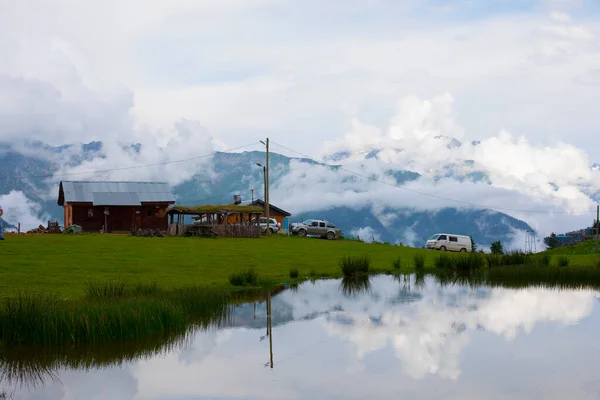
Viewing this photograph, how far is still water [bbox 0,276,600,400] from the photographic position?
15383 mm

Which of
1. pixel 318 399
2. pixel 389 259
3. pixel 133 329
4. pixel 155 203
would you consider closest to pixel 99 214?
pixel 155 203

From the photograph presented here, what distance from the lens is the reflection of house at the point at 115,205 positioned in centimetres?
8075

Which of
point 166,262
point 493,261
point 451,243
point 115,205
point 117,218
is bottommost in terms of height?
point 493,261

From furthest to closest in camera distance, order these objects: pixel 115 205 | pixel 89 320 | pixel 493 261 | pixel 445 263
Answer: pixel 115 205 → pixel 493 261 → pixel 445 263 → pixel 89 320

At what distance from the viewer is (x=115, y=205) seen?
265ft

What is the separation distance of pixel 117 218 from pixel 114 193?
8.83ft

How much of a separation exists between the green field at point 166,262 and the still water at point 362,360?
7.56m

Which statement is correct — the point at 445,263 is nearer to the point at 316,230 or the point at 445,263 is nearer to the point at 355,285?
the point at 355,285

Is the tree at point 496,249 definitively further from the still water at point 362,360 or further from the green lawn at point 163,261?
the still water at point 362,360

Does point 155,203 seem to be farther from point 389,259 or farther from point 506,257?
point 506,257

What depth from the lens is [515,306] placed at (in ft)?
92.9

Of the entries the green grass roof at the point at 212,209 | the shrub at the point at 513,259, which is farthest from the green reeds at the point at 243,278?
the green grass roof at the point at 212,209

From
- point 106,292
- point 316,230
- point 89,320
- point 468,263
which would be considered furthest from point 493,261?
point 316,230

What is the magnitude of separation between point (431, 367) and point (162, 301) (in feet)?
29.1
